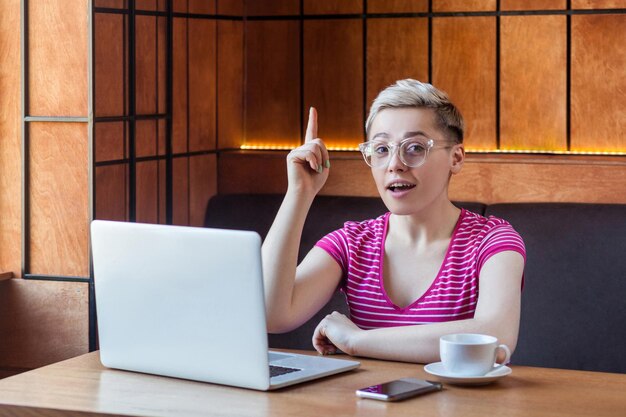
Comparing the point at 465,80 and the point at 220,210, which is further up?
the point at 465,80

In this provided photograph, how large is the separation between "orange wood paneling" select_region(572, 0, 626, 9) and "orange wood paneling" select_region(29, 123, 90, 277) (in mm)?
1782

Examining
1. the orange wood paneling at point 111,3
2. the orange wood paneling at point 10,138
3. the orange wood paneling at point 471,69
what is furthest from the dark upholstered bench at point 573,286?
the orange wood paneling at point 10,138

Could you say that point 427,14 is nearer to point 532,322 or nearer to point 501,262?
point 532,322

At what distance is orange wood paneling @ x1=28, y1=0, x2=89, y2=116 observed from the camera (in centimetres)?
319

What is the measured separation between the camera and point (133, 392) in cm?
173

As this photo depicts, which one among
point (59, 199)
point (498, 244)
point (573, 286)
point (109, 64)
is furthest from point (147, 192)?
point (498, 244)

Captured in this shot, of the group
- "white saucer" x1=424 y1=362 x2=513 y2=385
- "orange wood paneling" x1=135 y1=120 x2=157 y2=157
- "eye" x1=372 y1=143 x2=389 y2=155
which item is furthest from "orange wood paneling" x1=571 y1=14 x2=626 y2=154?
"white saucer" x1=424 y1=362 x2=513 y2=385

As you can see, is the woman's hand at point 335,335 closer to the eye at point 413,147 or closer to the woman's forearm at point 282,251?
the woman's forearm at point 282,251

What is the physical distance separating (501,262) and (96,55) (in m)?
1.61

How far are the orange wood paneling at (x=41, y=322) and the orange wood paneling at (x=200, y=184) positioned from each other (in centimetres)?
71

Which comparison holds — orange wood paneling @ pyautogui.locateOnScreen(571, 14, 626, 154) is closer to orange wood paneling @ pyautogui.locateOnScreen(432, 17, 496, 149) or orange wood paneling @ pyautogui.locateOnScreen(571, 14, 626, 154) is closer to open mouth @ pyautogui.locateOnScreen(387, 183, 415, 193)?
orange wood paneling @ pyautogui.locateOnScreen(432, 17, 496, 149)

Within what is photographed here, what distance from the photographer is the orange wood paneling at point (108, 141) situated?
10.5 feet

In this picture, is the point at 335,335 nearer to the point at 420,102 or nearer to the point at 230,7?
the point at 420,102

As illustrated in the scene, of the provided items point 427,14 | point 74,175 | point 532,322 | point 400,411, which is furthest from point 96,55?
point 400,411
